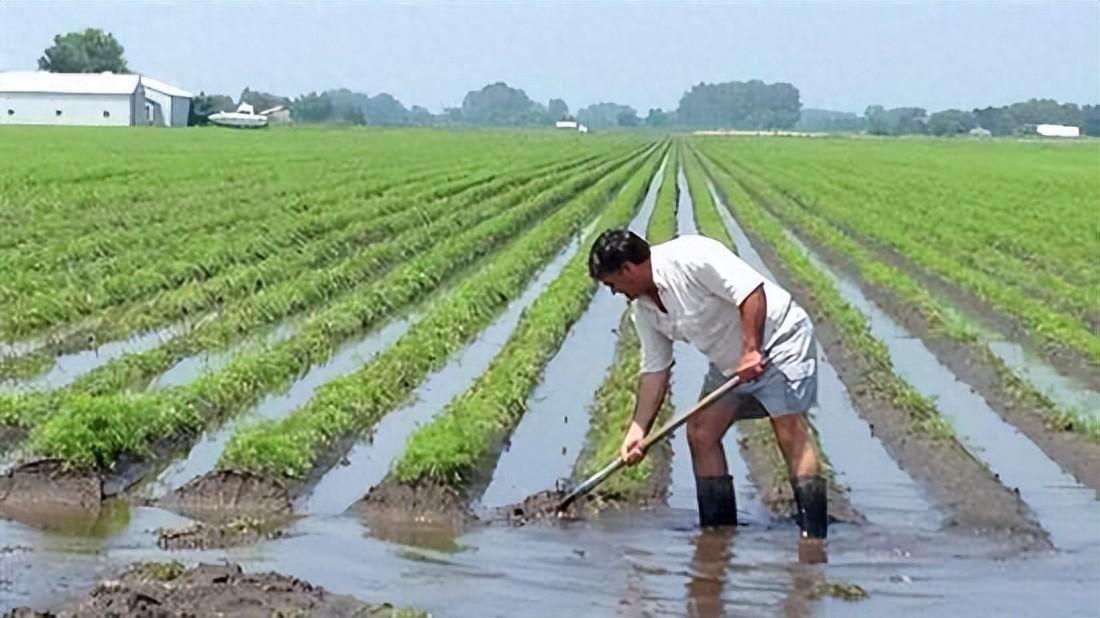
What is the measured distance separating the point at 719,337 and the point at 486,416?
2963mm

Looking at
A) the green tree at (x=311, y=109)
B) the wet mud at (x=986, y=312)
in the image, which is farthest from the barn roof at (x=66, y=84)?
the wet mud at (x=986, y=312)

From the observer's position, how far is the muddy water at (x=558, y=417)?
823 centimetres

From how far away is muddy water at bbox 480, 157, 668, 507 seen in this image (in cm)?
823

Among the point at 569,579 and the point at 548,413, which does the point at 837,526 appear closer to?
the point at 569,579

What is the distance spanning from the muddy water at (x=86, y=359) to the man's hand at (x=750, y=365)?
4.92 m

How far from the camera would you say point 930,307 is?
15.1 m

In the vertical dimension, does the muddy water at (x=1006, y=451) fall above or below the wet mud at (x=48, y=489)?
below

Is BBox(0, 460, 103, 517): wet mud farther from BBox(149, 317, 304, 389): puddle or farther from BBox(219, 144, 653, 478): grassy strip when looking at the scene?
BBox(149, 317, 304, 389): puddle

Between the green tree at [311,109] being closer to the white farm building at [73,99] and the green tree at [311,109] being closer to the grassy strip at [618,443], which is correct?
the white farm building at [73,99]

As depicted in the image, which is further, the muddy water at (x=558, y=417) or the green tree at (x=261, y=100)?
the green tree at (x=261, y=100)

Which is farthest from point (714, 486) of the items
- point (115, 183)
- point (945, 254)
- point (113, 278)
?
point (115, 183)

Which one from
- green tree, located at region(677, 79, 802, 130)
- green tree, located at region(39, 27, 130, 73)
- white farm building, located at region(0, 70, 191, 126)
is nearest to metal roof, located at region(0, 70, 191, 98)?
white farm building, located at region(0, 70, 191, 126)

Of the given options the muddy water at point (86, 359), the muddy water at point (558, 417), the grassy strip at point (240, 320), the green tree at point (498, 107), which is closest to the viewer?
the muddy water at point (558, 417)

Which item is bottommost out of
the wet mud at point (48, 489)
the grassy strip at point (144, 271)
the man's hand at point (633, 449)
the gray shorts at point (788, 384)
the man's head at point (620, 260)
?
the wet mud at point (48, 489)
